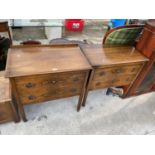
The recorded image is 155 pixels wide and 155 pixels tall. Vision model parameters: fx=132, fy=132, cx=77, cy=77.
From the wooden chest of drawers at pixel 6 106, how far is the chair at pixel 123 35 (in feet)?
3.98

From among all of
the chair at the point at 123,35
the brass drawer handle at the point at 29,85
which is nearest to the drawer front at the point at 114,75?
the chair at the point at 123,35

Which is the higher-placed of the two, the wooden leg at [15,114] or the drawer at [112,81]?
the drawer at [112,81]

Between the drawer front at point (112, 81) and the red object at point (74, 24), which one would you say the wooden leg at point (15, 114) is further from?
the red object at point (74, 24)

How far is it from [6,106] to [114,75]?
46.5 inches

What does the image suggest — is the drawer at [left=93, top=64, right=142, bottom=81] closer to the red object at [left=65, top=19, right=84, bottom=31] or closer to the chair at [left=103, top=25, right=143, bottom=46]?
the chair at [left=103, top=25, right=143, bottom=46]

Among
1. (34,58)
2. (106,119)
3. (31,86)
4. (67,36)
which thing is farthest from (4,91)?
(67,36)

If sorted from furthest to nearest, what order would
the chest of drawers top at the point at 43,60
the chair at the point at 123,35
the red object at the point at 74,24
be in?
the red object at the point at 74,24, the chair at the point at 123,35, the chest of drawers top at the point at 43,60

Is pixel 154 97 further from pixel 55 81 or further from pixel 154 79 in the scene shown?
pixel 55 81

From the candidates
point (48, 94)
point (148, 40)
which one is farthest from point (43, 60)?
point (148, 40)

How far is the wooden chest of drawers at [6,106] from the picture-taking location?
1231 millimetres

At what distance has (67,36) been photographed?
3.45 metres

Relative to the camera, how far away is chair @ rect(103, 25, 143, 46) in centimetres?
149
